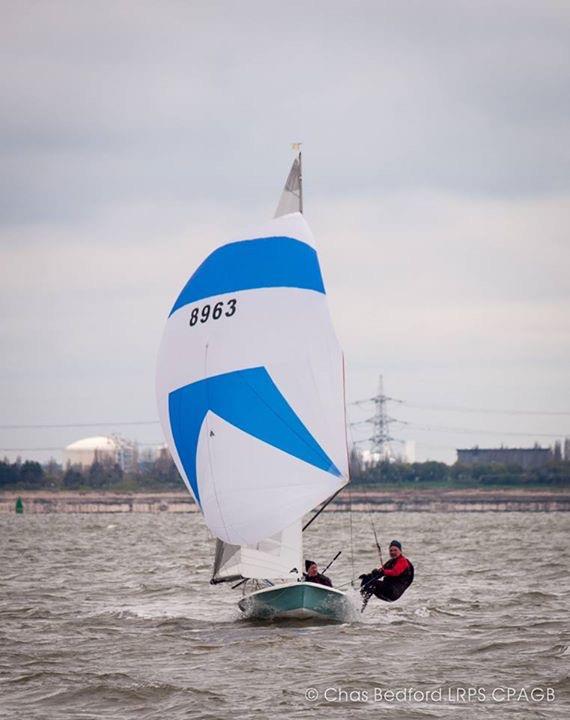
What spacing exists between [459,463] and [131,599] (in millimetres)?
156940

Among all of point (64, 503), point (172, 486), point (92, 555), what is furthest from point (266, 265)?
point (172, 486)

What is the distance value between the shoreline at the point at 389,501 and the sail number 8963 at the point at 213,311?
13883 cm

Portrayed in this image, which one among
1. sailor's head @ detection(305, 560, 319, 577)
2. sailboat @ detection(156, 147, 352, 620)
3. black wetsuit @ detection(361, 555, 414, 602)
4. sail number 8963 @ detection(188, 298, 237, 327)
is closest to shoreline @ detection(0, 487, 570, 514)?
sailor's head @ detection(305, 560, 319, 577)

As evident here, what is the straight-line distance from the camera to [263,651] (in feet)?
73.6

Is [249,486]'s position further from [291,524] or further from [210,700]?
[210,700]

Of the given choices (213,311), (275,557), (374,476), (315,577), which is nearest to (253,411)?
(213,311)

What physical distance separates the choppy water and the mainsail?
212 cm

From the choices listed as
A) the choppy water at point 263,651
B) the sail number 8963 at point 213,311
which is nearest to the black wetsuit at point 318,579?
the choppy water at point 263,651

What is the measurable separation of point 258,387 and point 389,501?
148m

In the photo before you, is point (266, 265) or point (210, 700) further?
point (266, 265)

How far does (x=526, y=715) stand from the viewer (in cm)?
1750

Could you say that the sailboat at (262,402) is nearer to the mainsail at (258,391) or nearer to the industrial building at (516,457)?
the mainsail at (258,391)

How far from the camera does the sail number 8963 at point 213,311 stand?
2498 cm

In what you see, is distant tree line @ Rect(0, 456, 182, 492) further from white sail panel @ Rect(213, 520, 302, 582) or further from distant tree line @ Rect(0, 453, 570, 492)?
white sail panel @ Rect(213, 520, 302, 582)
